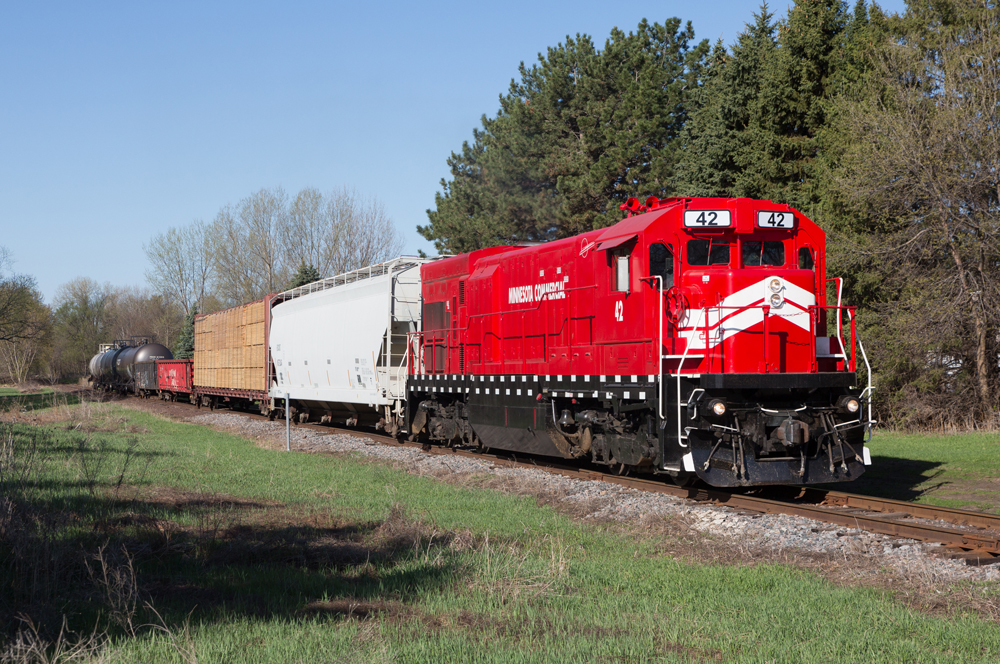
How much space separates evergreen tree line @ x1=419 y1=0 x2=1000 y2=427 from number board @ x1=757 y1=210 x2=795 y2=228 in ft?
37.9

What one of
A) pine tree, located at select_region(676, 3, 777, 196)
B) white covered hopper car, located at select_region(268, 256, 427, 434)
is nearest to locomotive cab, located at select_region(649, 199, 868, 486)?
white covered hopper car, located at select_region(268, 256, 427, 434)

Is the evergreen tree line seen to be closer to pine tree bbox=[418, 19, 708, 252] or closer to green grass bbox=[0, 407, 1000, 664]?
pine tree bbox=[418, 19, 708, 252]

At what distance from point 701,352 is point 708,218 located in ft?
5.83

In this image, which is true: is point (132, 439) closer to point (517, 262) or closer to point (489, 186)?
point (517, 262)

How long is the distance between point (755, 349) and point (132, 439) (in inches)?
564

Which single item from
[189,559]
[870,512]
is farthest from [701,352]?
[189,559]

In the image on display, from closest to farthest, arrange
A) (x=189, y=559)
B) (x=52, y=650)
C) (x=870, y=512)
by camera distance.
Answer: (x=52, y=650), (x=189, y=559), (x=870, y=512)

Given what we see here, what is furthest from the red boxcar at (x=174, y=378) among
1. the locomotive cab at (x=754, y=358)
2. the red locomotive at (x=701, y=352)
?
the locomotive cab at (x=754, y=358)

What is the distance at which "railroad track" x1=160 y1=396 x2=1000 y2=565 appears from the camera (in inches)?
309

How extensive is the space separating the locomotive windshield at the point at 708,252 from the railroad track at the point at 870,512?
3.09 metres

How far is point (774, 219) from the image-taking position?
10.8 metres

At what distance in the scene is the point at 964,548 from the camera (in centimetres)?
775

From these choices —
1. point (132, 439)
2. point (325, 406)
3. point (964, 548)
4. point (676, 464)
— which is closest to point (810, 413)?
point (676, 464)

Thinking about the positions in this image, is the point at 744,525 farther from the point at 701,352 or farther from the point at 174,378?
the point at 174,378
